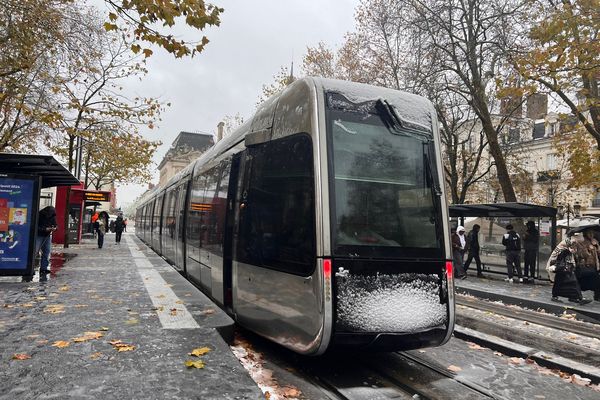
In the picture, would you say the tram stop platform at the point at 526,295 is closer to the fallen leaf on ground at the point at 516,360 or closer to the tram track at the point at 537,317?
the tram track at the point at 537,317

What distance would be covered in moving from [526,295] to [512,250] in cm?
324

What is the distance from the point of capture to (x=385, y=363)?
5.53 metres

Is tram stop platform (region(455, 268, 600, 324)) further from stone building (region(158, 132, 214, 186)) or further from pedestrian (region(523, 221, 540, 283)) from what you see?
stone building (region(158, 132, 214, 186))

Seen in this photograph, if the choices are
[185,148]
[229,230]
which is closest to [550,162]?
[229,230]

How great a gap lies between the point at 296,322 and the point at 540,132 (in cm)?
5381

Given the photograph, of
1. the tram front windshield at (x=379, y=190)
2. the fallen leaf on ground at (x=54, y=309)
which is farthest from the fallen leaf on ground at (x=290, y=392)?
the fallen leaf on ground at (x=54, y=309)

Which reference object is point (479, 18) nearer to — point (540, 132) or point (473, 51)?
point (473, 51)

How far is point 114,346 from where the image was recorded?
189 inches

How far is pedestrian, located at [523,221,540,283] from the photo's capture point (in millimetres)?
14375

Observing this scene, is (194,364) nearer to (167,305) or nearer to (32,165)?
(167,305)

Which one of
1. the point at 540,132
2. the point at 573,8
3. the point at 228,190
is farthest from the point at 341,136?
the point at 540,132

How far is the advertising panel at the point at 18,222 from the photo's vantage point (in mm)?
9391

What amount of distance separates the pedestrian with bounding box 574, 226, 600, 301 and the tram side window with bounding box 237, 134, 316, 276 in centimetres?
868

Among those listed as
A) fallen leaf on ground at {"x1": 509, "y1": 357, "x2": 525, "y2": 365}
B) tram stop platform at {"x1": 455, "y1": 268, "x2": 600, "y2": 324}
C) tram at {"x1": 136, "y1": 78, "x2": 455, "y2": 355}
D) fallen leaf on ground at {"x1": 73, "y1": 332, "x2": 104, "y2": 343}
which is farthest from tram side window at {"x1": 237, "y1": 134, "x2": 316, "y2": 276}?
tram stop platform at {"x1": 455, "y1": 268, "x2": 600, "y2": 324}
